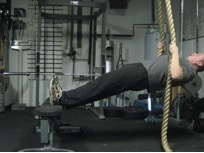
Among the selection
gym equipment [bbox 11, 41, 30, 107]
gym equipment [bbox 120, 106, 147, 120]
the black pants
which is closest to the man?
the black pants

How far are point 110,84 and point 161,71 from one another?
57cm

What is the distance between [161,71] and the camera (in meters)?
3.76

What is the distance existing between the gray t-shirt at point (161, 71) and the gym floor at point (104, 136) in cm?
75

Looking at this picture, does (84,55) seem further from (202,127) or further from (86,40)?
(202,127)

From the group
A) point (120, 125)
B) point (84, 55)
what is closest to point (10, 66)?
point (84, 55)

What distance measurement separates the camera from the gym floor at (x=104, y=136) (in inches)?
154

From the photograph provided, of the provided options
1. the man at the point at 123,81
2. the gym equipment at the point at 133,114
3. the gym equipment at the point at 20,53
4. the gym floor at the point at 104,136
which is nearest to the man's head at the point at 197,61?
the man at the point at 123,81

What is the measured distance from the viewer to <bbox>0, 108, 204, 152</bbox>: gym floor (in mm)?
3920

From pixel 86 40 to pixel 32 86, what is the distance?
156 centimetres

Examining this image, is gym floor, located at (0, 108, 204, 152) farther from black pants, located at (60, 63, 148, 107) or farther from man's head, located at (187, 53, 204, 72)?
man's head, located at (187, 53, 204, 72)

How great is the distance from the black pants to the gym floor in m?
0.55

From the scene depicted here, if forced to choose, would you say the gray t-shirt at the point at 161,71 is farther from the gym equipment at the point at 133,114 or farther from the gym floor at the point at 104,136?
the gym equipment at the point at 133,114

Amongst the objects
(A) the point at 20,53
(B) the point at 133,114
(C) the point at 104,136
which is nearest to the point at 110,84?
(C) the point at 104,136

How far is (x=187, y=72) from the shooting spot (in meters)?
3.66
